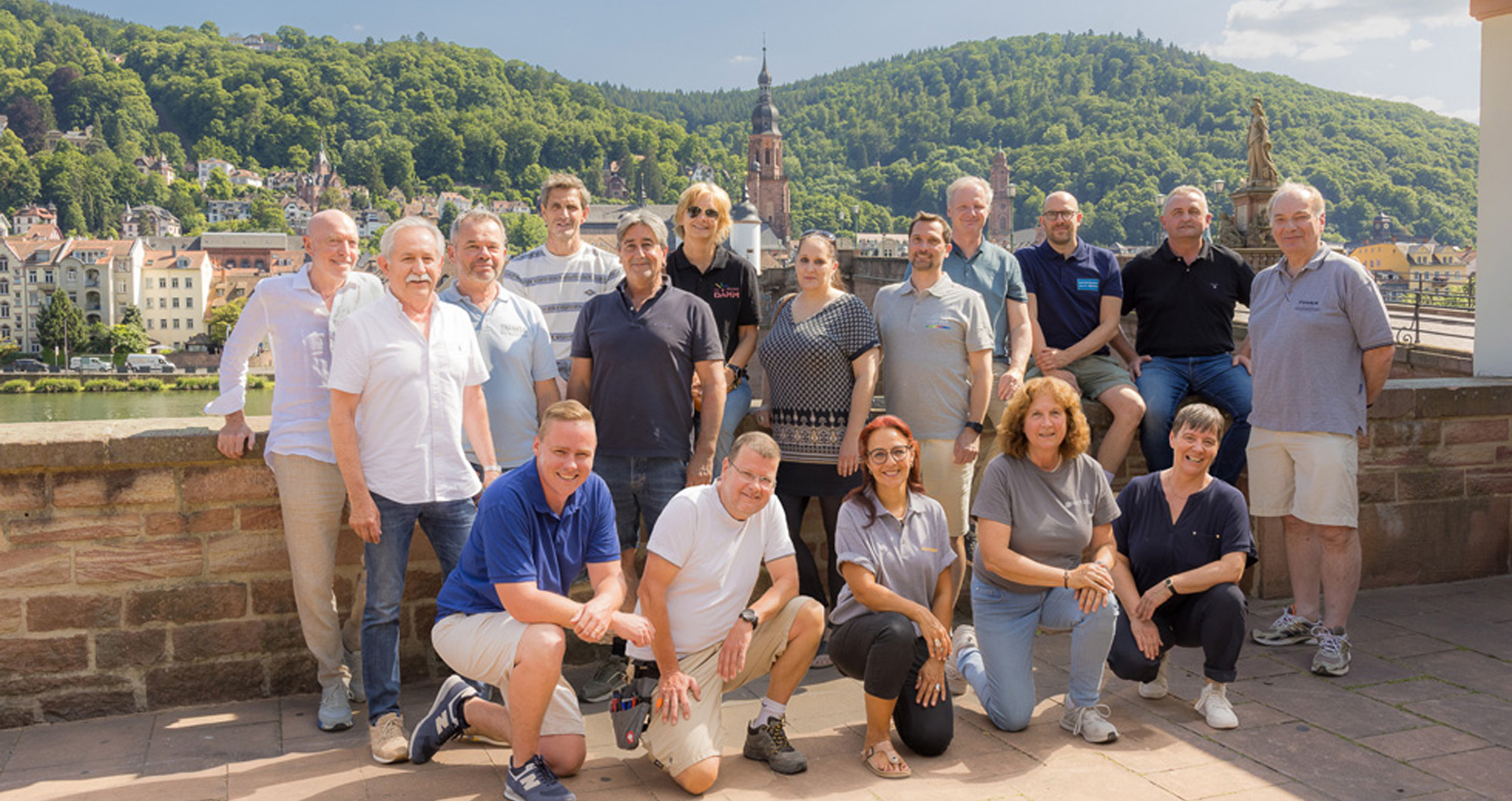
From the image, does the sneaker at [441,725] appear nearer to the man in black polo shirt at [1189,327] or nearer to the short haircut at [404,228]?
the short haircut at [404,228]

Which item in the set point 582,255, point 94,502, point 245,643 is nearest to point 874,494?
point 582,255

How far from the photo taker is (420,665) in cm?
476

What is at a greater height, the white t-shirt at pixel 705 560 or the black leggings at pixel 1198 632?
the white t-shirt at pixel 705 560

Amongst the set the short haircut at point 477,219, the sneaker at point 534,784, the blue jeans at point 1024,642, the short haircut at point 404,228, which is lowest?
the sneaker at point 534,784

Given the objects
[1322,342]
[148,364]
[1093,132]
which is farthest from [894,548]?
[1093,132]

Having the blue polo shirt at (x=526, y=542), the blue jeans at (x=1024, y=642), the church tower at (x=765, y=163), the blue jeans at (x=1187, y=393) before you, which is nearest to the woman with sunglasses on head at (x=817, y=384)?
the blue jeans at (x=1024, y=642)

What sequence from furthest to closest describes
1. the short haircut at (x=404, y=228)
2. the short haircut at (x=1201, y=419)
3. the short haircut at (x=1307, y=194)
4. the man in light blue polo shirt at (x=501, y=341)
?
the short haircut at (x=1307, y=194)
the man in light blue polo shirt at (x=501, y=341)
the short haircut at (x=1201, y=419)
the short haircut at (x=404, y=228)

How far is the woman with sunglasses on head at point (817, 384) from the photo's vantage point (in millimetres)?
4562

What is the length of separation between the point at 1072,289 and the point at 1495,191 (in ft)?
9.25

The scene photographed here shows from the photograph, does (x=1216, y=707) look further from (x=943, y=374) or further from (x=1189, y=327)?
(x=1189, y=327)

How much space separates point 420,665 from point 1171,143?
13598 centimetres

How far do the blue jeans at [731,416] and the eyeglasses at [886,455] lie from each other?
3.58ft

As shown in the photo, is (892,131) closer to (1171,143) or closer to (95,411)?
(1171,143)

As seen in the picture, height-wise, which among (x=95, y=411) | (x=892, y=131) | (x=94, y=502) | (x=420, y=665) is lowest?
(x=95, y=411)
